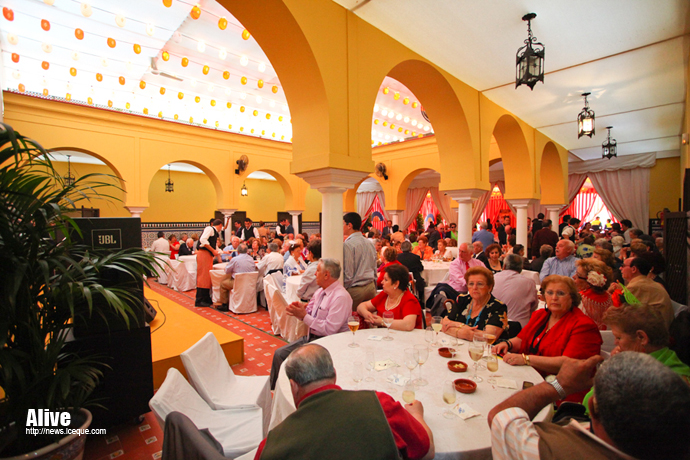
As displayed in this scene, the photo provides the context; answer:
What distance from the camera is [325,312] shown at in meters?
3.08

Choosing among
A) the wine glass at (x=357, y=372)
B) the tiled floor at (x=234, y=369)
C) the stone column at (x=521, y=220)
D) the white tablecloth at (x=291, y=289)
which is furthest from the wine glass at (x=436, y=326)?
the stone column at (x=521, y=220)

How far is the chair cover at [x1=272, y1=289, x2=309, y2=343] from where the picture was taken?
4.56 meters

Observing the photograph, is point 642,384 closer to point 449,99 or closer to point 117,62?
point 449,99

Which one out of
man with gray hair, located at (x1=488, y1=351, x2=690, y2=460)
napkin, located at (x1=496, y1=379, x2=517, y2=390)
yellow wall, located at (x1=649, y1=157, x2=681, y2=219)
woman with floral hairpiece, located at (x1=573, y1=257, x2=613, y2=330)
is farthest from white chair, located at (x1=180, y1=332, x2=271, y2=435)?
yellow wall, located at (x1=649, y1=157, x2=681, y2=219)

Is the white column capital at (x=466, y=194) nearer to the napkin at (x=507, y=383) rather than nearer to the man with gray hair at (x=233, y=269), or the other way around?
the man with gray hair at (x=233, y=269)

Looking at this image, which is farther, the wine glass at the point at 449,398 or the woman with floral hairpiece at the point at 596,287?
the woman with floral hairpiece at the point at 596,287

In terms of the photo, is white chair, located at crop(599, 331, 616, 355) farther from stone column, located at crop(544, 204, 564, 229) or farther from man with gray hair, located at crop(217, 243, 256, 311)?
stone column, located at crop(544, 204, 564, 229)

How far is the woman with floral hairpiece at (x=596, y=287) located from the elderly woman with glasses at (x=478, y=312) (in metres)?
1.09

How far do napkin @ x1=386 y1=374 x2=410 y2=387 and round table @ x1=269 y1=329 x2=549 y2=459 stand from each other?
0.04 meters

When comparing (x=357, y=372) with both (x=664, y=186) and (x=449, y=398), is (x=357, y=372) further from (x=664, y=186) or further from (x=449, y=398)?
(x=664, y=186)

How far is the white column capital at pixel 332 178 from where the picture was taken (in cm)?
383

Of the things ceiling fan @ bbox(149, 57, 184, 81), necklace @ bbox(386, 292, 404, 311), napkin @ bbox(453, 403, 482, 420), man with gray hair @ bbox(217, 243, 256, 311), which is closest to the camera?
napkin @ bbox(453, 403, 482, 420)

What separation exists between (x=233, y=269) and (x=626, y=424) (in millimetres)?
6441

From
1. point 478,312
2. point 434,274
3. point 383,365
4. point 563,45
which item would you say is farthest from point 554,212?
point 383,365
